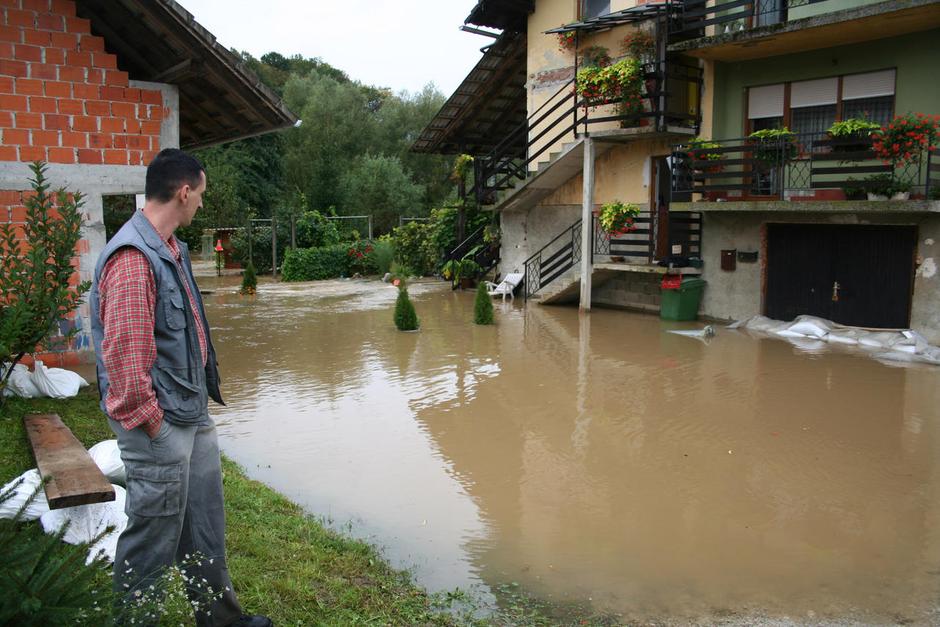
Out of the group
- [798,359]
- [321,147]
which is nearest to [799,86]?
[798,359]

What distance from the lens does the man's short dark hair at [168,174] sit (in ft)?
11.4

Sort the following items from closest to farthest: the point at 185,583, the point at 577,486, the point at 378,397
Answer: the point at 185,583 < the point at 577,486 < the point at 378,397

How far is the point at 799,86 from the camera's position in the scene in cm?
1460

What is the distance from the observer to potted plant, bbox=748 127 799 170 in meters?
13.6

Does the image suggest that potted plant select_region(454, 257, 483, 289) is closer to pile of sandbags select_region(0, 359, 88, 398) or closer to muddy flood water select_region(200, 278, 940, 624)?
muddy flood water select_region(200, 278, 940, 624)

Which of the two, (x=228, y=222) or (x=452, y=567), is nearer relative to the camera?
(x=452, y=567)

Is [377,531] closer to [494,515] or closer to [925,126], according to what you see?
[494,515]

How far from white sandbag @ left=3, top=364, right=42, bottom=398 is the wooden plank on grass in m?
1.16

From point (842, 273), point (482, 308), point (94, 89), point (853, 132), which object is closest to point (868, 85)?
point (853, 132)

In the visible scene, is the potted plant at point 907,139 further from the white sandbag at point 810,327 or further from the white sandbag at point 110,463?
the white sandbag at point 110,463

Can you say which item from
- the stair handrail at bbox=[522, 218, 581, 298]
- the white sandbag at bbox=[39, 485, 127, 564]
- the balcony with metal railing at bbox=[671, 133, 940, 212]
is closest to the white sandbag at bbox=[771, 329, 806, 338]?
the balcony with metal railing at bbox=[671, 133, 940, 212]

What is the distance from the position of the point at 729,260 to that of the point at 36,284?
40.0 feet

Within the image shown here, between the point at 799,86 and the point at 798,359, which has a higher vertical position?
the point at 799,86

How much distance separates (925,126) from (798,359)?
146 inches
